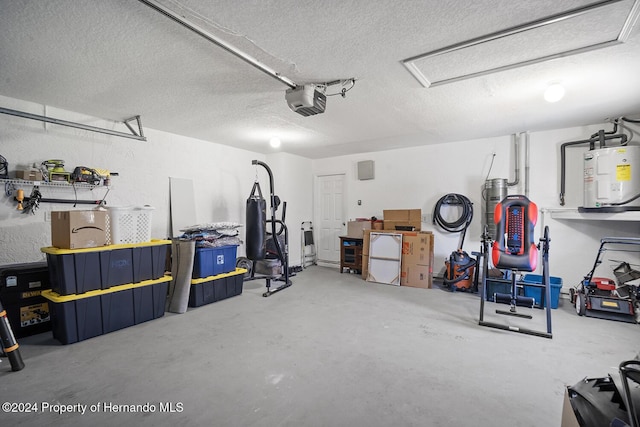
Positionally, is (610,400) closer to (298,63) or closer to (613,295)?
(298,63)

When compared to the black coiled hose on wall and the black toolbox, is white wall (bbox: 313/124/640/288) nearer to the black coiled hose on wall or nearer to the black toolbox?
the black coiled hose on wall

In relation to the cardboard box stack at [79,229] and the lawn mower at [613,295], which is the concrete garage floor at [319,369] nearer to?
the lawn mower at [613,295]

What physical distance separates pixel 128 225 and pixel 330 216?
14.2 ft

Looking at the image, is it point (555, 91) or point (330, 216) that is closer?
point (555, 91)

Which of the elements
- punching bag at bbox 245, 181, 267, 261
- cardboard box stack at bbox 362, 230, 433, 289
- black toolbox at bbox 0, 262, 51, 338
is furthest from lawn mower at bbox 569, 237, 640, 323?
black toolbox at bbox 0, 262, 51, 338

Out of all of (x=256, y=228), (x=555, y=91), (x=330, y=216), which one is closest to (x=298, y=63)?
(x=555, y=91)

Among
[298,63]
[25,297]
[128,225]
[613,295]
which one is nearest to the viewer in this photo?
[298,63]

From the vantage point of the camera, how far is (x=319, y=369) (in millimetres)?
2299

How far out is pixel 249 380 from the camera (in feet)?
7.06

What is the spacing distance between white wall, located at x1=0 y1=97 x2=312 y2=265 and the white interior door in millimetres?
331

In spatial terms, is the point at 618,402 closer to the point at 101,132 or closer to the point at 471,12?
the point at 471,12

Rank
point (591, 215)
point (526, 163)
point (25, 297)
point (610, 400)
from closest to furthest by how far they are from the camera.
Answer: point (610, 400) < point (25, 297) < point (591, 215) < point (526, 163)

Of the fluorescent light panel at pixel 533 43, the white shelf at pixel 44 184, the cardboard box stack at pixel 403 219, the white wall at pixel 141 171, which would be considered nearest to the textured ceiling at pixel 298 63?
the fluorescent light panel at pixel 533 43

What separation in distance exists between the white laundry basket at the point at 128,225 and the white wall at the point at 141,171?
3.35 ft
